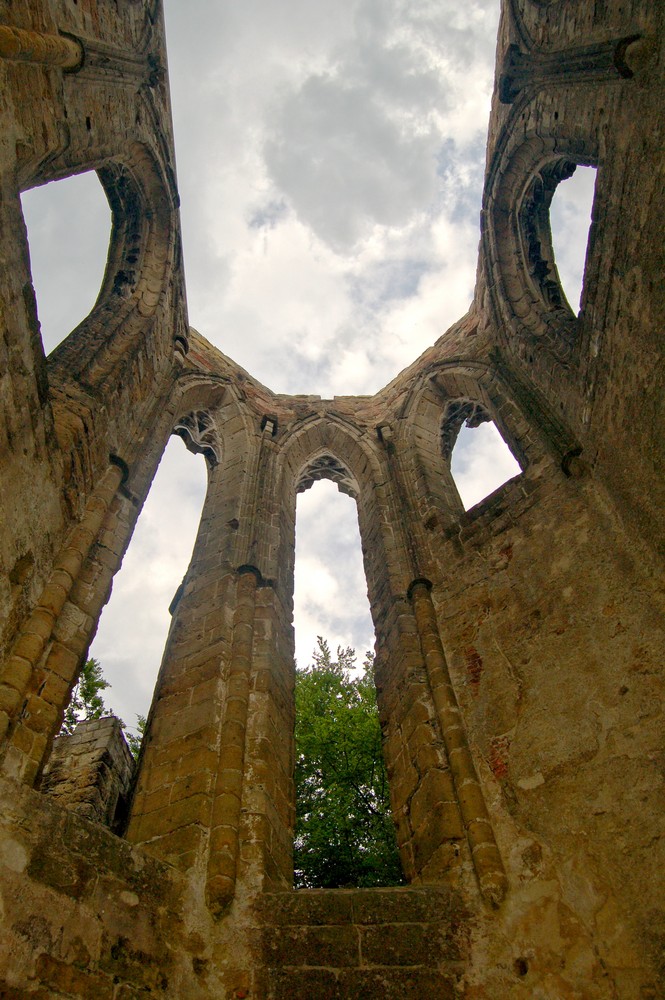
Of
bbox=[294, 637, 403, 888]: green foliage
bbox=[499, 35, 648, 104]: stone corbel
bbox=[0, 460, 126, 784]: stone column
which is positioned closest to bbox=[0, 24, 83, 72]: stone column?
bbox=[0, 460, 126, 784]: stone column

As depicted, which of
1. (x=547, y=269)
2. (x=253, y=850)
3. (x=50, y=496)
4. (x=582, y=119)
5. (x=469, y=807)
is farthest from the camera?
(x=547, y=269)

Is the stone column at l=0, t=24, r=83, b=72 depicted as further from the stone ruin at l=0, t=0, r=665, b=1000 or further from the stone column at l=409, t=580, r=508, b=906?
the stone column at l=409, t=580, r=508, b=906

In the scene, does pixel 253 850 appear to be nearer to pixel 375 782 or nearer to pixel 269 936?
pixel 269 936

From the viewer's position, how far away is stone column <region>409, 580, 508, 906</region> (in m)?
4.04

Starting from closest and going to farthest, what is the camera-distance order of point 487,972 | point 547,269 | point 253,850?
point 487,972
point 253,850
point 547,269

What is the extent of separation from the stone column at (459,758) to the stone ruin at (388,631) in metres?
0.02

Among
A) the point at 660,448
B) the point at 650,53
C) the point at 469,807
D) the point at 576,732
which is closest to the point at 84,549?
the point at 469,807

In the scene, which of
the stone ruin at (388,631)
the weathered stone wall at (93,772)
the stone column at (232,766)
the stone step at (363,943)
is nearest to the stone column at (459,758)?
the stone ruin at (388,631)

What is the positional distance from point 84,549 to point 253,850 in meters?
2.45

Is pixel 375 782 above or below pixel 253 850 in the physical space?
above

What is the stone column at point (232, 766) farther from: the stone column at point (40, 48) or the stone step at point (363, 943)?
the stone column at point (40, 48)

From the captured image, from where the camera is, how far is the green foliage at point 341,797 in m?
7.77

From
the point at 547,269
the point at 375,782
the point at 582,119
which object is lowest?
the point at 375,782

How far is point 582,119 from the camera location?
607 centimetres
